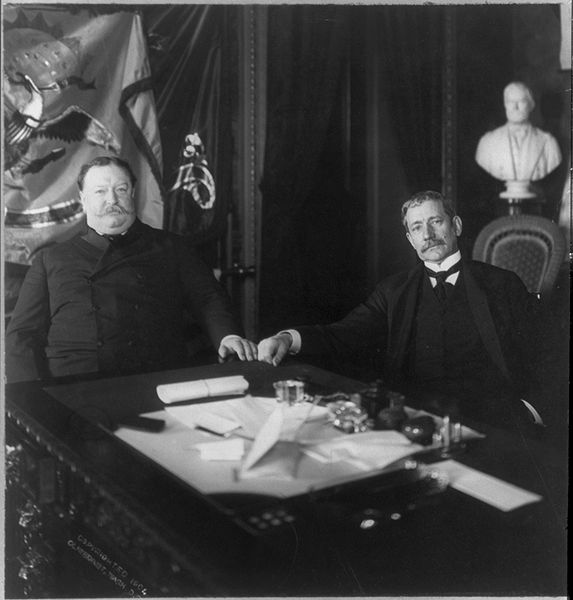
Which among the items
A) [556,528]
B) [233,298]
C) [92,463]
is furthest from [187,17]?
[556,528]

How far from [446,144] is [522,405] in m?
0.73

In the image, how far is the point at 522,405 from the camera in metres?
1.92

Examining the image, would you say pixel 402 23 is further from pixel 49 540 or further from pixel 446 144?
pixel 49 540

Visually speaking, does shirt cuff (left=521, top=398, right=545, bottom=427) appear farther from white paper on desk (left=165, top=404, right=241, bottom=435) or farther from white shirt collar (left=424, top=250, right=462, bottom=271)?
white paper on desk (left=165, top=404, right=241, bottom=435)

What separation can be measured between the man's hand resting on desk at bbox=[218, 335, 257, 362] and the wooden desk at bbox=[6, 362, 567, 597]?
0.13 ft

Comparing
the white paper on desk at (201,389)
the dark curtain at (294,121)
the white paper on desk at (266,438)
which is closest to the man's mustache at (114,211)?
the dark curtain at (294,121)

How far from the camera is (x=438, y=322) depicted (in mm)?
1974

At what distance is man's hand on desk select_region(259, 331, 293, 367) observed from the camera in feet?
6.50

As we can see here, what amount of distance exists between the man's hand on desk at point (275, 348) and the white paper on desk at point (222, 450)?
0.44m

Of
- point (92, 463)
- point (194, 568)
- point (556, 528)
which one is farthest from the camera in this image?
point (556, 528)

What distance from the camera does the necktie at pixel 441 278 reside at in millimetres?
1974

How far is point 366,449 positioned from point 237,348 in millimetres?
621

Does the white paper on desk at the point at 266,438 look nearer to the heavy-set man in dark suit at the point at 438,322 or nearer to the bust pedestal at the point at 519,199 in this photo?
the heavy-set man in dark suit at the point at 438,322

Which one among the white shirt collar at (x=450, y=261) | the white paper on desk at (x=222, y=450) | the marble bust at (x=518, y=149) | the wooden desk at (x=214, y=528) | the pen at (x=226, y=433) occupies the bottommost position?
the wooden desk at (x=214, y=528)
